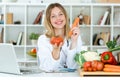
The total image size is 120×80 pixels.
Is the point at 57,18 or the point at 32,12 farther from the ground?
the point at 32,12

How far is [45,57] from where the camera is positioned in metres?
2.31

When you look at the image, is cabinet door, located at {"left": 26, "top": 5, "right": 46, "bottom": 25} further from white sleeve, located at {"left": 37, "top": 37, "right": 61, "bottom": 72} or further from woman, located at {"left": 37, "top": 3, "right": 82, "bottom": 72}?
white sleeve, located at {"left": 37, "top": 37, "right": 61, "bottom": 72}

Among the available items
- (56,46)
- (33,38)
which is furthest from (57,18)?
(33,38)

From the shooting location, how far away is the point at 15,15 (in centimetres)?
523

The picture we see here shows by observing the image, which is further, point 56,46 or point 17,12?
point 17,12

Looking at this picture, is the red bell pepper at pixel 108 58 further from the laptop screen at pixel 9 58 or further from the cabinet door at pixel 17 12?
the cabinet door at pixel 17 12

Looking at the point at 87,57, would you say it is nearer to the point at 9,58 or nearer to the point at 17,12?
the point at 9,58

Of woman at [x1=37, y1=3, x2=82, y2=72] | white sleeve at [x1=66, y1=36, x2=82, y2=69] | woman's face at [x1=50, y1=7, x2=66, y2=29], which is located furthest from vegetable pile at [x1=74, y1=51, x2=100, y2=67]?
woman's face at [x1=50, y1=7, x2=66, y2=29]

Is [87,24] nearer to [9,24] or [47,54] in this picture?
[9,24]

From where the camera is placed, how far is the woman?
225 centimetres

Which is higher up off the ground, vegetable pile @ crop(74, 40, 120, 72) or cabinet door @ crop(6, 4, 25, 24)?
cabinet door @ crop(6, 4, 25, 24)

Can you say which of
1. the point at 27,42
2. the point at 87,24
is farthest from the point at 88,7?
the point at 27,42

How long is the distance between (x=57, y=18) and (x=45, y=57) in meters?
0.45

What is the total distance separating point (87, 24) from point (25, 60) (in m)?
1.27
